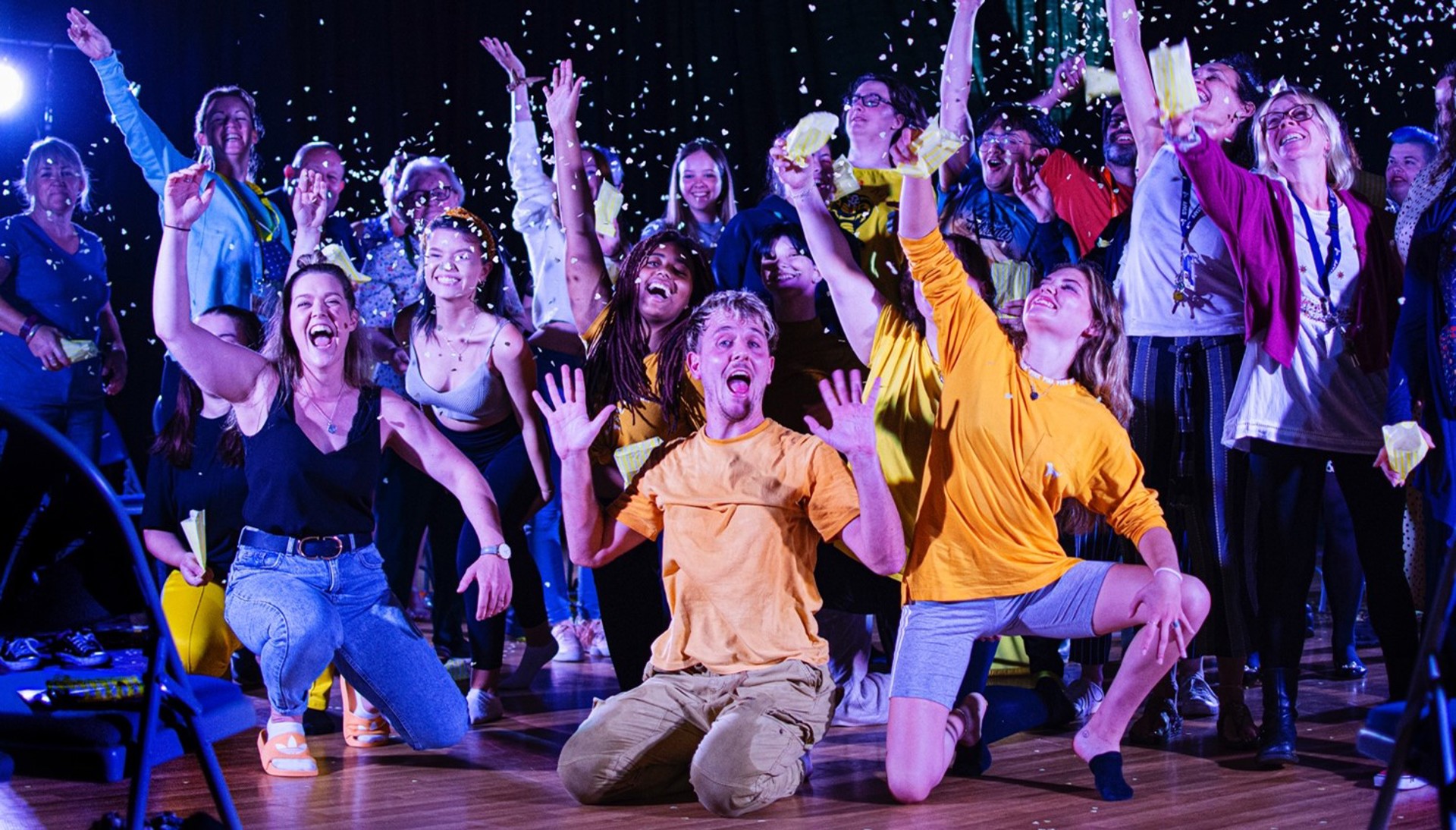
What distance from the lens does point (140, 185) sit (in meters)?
6.36

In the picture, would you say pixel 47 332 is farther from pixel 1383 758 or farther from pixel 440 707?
pixel 1383 758

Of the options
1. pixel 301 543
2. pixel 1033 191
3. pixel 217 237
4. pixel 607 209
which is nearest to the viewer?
pixel 301 543

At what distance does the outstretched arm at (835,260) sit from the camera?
11.7ft

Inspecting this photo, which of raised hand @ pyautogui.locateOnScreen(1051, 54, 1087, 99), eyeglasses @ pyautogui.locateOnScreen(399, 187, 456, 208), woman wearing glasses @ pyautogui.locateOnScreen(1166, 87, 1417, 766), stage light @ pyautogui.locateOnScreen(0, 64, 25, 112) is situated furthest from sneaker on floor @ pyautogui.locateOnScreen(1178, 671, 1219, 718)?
stage light @ pyautogui.locateOnScreen(0, 64, 25, 112)

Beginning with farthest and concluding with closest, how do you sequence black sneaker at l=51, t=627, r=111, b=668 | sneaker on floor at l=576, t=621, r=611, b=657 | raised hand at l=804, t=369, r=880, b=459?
sneaker on floor at l=576, t=621, r=611, b=657 → raised hand at l=804, t=369, r=880, b=459 → black sneaker at l=51, t=627, r=111, b=668

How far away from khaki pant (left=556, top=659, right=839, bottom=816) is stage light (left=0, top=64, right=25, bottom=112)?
4.45 meters

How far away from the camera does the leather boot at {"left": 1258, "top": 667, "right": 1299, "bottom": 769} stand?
3.34 m

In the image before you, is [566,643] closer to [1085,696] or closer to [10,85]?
[1085,696]

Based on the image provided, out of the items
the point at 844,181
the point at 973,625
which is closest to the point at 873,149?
the point at 844,181

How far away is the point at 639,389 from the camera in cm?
387

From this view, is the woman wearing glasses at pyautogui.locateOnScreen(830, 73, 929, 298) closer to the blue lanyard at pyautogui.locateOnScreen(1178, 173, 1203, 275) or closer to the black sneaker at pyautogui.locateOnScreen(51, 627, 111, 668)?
the blue lanyard at pyautogui.locateOnScreen(1178, 173, 1203, 275)

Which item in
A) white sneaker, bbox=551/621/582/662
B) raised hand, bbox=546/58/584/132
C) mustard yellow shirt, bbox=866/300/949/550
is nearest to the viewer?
mustard yellow shirt, bbox=866/300/949/550

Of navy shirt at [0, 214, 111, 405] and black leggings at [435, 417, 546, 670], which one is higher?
navy shirt at [0, 214, 111, 405]

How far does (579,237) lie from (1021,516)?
152 centimetres
